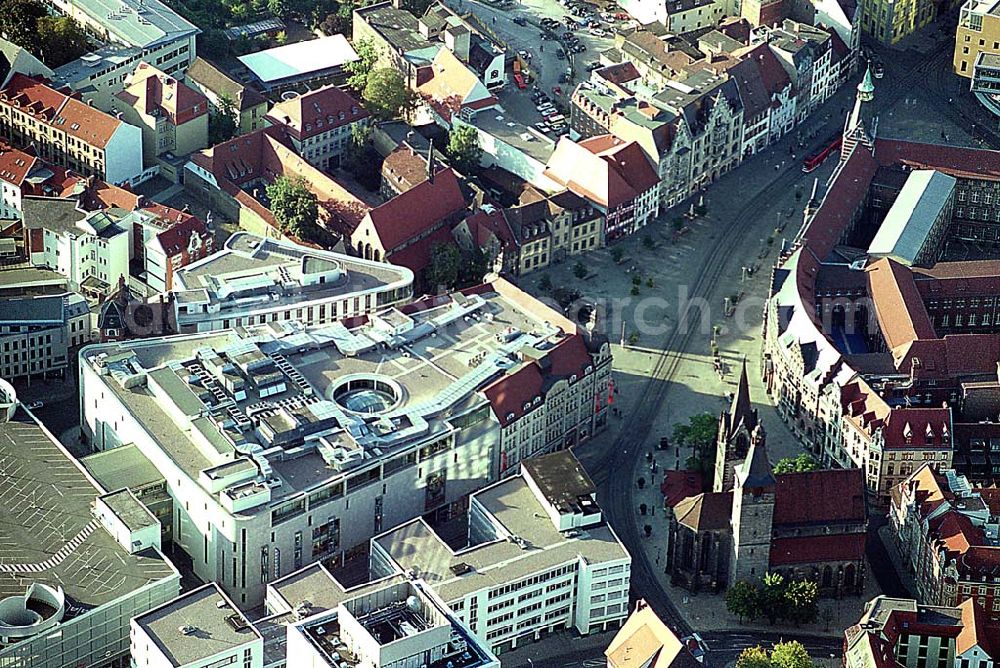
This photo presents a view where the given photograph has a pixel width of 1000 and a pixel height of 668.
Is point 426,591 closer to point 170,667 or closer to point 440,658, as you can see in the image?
point 440,658

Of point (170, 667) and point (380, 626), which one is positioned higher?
point (380, 626)

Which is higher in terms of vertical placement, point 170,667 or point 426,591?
point 426,591

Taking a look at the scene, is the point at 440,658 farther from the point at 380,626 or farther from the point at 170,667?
the point at 170,667

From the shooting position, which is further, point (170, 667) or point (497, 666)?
point (170, 667)

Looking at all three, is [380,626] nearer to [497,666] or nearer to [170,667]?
[497,666]

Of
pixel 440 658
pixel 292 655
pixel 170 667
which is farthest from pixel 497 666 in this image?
pixel 170 667

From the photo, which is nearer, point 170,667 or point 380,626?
point 380,626

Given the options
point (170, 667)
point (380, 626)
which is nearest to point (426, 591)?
point (380, 626)
